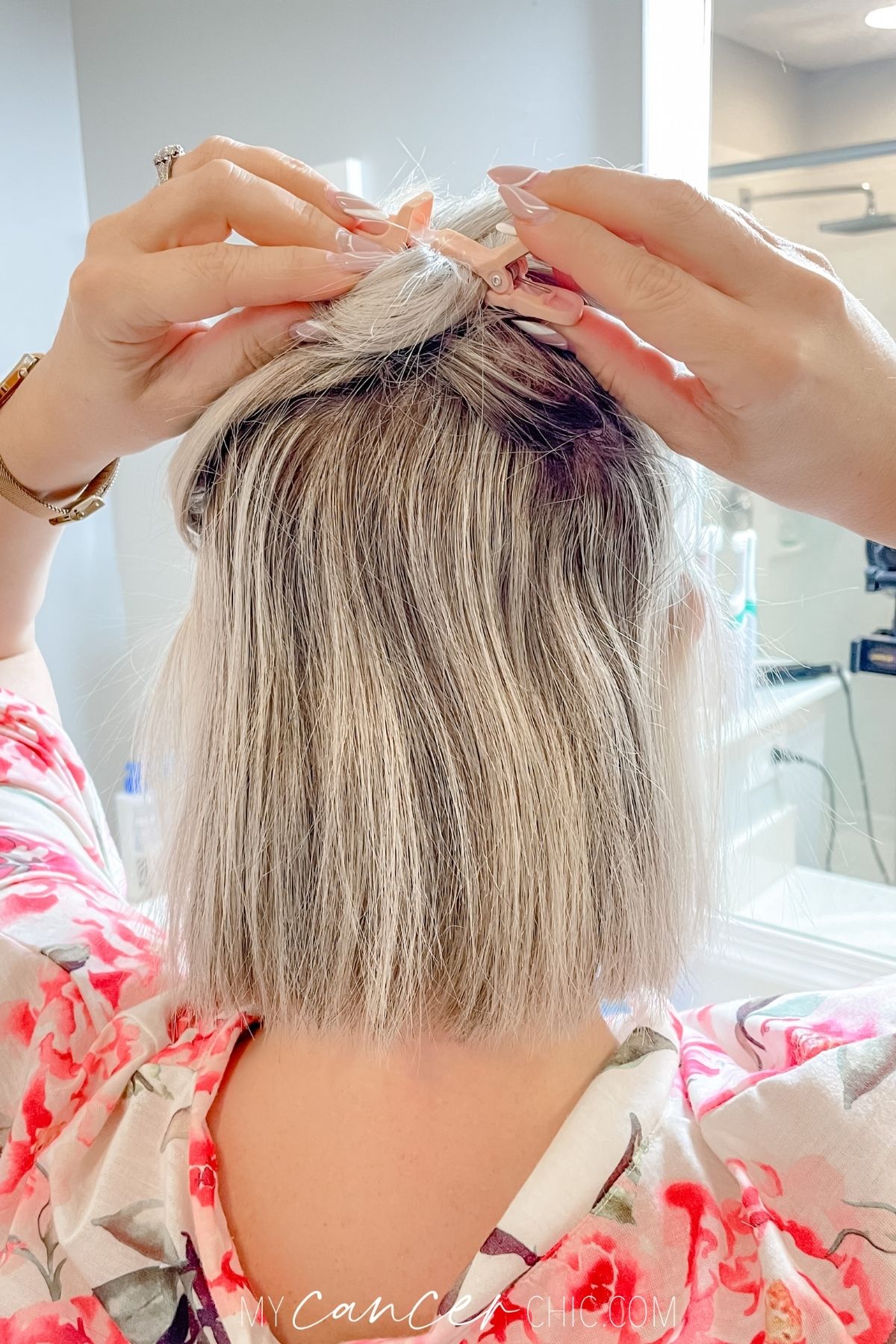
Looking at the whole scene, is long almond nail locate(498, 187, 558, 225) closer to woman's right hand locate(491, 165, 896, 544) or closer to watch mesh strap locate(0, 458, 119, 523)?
woman's right hand locate(491, 165, 896, 544)

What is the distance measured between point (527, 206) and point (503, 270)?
38 mm

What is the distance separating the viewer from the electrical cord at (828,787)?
→ 1488mm

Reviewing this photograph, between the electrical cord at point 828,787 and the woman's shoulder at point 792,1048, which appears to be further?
the electrical cord at point 828,787

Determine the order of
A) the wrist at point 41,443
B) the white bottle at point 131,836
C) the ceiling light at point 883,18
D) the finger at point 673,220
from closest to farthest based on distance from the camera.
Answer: the finger at point 673,220, the wrist at point 41,443, the ceiling light at point 883,18, the white bottle at point 131,836

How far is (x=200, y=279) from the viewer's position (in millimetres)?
571

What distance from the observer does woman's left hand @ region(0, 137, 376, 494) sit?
56cm

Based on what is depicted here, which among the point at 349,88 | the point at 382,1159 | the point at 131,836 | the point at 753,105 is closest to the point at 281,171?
the point at 382,1159

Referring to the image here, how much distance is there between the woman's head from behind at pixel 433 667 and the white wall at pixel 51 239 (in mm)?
1203

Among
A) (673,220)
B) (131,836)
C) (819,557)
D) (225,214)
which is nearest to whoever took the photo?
(673,220)

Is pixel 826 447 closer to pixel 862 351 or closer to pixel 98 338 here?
pixel 862 351

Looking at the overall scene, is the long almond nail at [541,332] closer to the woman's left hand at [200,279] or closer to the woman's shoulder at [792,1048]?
the woman's left hand at [200,279]

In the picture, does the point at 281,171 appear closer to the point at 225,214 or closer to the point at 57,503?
the point at 225,214

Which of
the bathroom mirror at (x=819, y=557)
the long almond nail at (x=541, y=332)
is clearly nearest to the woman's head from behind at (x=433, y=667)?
the long almond nail at (x=541, y=332)

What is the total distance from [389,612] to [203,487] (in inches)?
6.1
